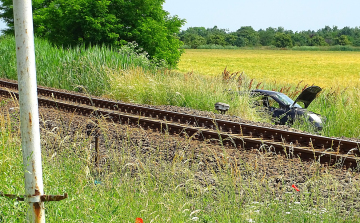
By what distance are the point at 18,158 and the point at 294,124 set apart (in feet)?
24.7

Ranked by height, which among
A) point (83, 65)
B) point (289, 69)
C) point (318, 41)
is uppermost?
point (318, 41)

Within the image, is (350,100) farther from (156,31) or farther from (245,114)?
(156,31)

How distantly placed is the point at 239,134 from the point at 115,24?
1660 centimetres

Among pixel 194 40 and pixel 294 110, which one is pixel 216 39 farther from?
pixel 294 110

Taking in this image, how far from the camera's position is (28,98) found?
337 centimetres

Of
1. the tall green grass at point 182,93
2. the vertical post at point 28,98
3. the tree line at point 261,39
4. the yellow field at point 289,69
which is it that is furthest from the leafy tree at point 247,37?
the vertical post at point 28,98

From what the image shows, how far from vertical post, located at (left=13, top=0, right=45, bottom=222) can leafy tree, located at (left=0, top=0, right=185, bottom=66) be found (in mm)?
19708

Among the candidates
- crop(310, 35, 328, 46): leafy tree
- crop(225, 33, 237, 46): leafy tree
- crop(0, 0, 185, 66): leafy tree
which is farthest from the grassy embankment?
crop(310, 35, 328, 46): leafy tree

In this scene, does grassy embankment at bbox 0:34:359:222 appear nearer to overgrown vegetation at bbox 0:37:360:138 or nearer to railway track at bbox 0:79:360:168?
railway track at bbox 0:79:360:168

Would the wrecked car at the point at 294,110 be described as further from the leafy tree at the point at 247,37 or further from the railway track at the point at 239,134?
the leafy tree at the point at 247,37

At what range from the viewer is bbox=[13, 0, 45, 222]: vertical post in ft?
10.8

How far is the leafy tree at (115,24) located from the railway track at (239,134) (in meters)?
11.1

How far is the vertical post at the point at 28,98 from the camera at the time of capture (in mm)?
3293

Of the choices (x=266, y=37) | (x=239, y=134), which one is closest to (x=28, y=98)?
(x=239, y=134)
